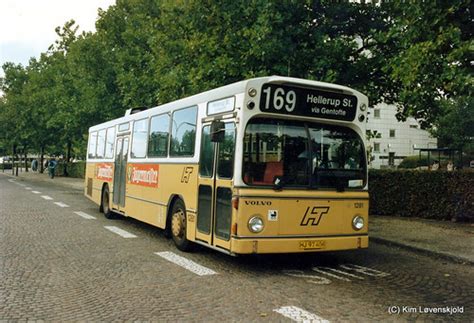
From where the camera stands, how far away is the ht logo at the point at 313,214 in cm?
764

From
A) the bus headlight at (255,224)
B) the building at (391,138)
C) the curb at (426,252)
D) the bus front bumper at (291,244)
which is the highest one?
the building at (391,138)

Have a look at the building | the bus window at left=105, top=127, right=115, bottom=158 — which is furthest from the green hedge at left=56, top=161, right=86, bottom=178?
the building

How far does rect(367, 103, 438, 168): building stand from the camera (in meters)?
66.2

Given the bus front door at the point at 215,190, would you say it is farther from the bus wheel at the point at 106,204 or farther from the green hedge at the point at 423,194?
the green hedge at the point at 423,194

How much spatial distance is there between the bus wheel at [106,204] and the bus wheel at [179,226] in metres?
5.31

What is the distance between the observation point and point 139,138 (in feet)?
40.8

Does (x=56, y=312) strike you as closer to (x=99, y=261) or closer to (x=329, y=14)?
(x=99, y=261)

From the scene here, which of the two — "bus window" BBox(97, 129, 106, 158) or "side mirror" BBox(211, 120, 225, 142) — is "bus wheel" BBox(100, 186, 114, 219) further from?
"side mirror" BBox(211, 120, 225, 142)

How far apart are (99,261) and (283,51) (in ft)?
26.2

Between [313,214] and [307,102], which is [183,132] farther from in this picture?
[313,214]

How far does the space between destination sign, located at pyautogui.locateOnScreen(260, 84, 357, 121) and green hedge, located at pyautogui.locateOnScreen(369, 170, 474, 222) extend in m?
6.91

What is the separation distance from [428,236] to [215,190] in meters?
5.86

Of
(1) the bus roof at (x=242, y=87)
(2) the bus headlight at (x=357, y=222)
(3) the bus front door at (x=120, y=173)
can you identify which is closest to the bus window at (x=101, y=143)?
(3) the bus front door at (x=120, y=173)

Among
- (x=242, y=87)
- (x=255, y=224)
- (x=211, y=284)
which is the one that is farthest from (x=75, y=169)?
(x=211, y=284)
